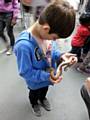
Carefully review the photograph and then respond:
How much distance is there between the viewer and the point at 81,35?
253cm

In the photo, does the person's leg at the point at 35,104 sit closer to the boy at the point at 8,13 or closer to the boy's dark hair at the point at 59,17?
the boy's dark hair at the point at 59,17

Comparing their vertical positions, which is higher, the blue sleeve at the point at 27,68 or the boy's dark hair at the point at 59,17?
the boy's dark hair at the point at 59,17

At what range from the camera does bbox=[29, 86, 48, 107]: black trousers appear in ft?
6.03

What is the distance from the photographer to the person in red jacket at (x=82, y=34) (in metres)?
2.44

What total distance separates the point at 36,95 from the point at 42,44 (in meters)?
0.48

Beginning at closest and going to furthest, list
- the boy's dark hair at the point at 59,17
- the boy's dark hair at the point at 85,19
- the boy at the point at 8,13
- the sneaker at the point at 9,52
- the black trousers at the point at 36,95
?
the boy's dark hair at the point at 59,17
the black trousers at the point at 36,95
the boy's dark hair at the point at 85,19
the boy at the point at 8,13
the sneaker at the point at 9,52

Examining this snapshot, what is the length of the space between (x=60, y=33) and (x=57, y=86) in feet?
3.50

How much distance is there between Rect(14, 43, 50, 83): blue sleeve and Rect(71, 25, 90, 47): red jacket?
3.61ft

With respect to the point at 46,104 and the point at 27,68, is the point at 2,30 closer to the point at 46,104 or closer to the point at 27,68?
the point at 46,104

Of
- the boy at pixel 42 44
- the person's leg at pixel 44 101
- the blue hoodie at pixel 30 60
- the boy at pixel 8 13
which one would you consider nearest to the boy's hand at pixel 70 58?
the boy at pixel 42 44

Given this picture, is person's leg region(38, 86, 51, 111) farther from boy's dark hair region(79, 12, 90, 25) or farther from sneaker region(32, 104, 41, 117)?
boy's dark hair region(79, 12, 90, 25)

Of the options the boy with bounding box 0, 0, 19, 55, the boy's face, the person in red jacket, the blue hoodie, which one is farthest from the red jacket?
the boy's face

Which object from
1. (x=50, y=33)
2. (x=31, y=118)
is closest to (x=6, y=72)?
(x=31, y=118)

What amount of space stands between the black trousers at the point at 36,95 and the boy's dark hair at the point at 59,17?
2.13ft
